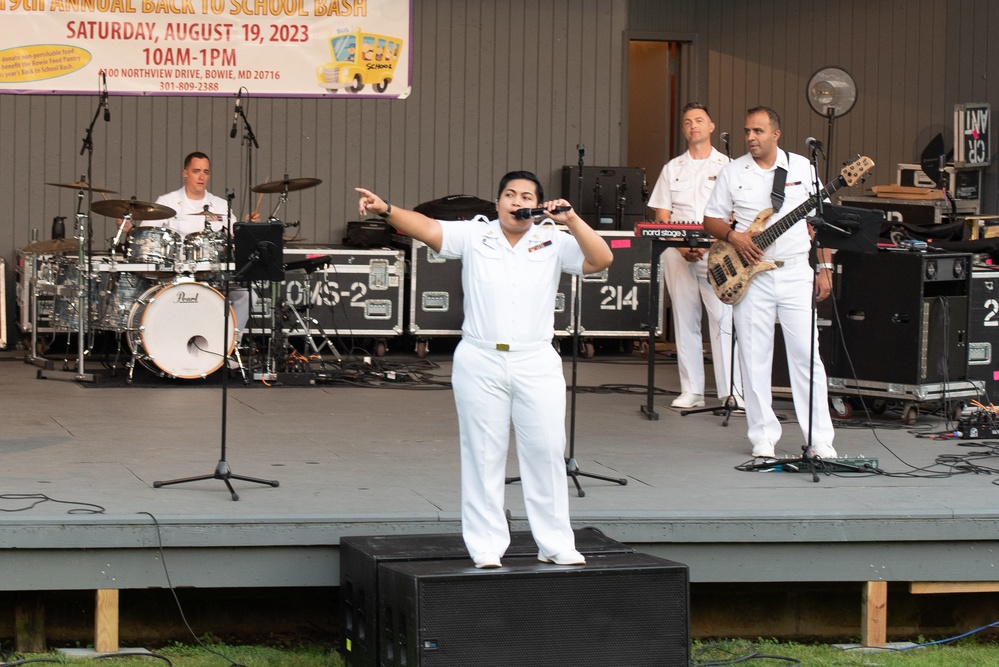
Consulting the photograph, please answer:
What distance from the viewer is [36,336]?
10539 millimetres

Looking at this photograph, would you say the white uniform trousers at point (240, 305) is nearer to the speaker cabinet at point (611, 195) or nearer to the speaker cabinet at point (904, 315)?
the speaker cabinet at point (611, 195)

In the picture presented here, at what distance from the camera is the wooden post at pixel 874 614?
229 inches

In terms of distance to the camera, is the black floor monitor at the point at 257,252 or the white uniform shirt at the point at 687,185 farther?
the white uniform shirt at the point at 687,185

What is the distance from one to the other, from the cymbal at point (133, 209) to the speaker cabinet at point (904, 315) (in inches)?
168

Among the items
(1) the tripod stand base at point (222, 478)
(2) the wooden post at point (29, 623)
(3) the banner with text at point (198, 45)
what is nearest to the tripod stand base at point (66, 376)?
(3) the banner with text at point (198, 45)

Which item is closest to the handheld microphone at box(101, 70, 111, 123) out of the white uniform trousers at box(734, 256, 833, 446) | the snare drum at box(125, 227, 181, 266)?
the snare drum at box(125, 227, 181, 266)

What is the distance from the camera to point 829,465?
6.66 meters

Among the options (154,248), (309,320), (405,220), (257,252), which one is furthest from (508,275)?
(309,320)

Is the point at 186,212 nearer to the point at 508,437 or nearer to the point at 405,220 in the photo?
the point at 405,220

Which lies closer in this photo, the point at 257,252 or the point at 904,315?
the point at 257,252

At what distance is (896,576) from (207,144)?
7.58 metres

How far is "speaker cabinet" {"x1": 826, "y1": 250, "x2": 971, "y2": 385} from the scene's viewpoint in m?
8.31

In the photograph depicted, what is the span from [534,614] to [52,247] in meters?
6.91

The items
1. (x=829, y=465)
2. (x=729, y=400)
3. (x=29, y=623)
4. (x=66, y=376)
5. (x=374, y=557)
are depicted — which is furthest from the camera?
(x=66, y=376)
